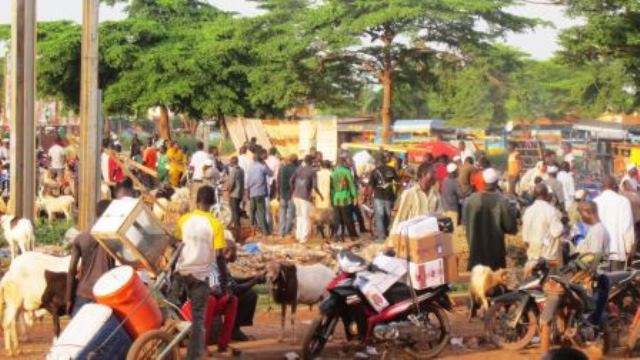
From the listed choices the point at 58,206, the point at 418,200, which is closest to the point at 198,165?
the point at 58,206

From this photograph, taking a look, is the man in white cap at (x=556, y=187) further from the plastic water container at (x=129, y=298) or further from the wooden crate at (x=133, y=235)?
the plastic water container at (x=129, y=298)

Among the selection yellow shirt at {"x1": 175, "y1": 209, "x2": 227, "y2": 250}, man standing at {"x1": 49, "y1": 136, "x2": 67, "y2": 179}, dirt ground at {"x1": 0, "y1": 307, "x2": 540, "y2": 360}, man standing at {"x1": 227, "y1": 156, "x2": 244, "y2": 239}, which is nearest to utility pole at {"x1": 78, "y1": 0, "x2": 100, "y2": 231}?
dirt ground at {"x1": 0, "y1": 307, "x2": 540, "y2": 360}

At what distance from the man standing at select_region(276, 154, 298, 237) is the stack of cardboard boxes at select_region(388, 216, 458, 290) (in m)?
9.66

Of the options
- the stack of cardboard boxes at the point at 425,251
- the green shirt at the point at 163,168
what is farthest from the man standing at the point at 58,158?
the stack of cardboard boxes at the point at 425,251

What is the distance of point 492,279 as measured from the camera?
1177cm

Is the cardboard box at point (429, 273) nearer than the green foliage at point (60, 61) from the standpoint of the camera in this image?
Yes

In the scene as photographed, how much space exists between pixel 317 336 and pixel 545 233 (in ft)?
11.0

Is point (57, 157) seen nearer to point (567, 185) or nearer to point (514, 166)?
point (514, 166)

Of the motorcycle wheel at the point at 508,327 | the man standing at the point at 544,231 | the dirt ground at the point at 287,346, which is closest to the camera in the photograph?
the dirt ground at the point at 287,346

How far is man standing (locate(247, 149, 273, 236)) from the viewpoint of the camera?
20172mm

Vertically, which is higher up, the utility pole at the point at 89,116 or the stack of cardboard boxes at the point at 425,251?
the utility pole at the point at 89,116

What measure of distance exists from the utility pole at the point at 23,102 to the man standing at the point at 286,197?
5995 mm

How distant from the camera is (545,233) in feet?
39.2

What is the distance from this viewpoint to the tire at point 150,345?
7.88m
